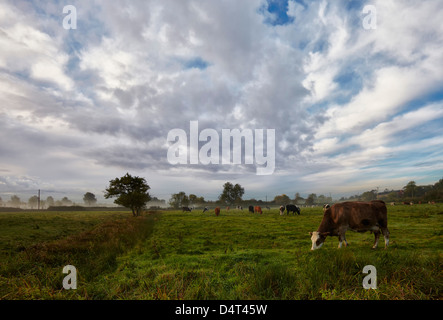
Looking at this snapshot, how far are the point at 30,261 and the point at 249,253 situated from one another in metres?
9.33

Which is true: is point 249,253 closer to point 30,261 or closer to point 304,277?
point 304,277

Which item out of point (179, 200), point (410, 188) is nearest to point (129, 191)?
point (179, 200)

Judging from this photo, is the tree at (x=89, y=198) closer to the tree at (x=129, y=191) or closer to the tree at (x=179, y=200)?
the tree at (x=179, y=200)

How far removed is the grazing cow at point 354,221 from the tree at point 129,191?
37712 mm

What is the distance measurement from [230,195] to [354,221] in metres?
118

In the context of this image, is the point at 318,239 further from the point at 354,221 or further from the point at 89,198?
the point at 89,198

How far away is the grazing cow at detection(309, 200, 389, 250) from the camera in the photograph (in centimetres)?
973

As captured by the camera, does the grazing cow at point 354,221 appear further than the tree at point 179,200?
No

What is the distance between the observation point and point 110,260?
8906 mm

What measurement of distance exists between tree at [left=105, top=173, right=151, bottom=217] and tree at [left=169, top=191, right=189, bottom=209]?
83.2 metres

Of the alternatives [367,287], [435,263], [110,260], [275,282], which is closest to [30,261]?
[110,260]

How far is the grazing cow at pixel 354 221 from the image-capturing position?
31.9ft

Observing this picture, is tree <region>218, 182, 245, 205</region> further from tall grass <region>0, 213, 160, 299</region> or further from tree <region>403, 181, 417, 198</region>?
tall grass <region>0, 213, 160, 299</region>

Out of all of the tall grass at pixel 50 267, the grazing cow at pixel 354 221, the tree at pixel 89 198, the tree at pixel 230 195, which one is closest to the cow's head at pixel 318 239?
the grazing cow at pixel 354 221
